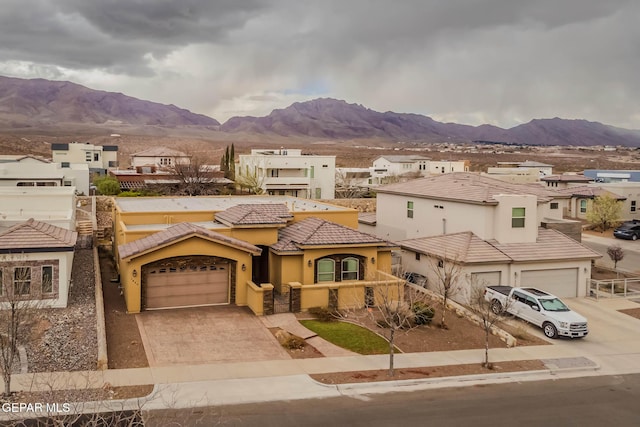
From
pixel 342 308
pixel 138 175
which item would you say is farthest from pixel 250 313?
pixel 138 175

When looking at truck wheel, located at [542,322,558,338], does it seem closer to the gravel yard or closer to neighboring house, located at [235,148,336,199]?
the gravel yard

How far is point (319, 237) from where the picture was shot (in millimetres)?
28859

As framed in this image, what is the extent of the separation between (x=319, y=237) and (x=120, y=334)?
33.7 feet

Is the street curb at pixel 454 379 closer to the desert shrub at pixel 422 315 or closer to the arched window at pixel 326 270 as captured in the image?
the desert shrub at pixel 422 315

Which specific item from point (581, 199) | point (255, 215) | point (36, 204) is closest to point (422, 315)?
point (255, 215)

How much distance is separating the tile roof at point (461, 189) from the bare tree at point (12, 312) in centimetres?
2238

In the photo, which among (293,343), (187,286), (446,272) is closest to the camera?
(293,343)

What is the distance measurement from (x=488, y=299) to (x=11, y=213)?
28.3 metres

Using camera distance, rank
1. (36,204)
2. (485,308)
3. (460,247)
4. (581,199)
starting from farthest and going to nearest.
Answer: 1. (581,199)
2. (36,204)
3. (460,247)
4. (485,308)

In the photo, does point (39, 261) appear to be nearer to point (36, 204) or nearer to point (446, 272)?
point (36, 204)

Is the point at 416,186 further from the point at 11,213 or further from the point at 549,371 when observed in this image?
the point at 11,213

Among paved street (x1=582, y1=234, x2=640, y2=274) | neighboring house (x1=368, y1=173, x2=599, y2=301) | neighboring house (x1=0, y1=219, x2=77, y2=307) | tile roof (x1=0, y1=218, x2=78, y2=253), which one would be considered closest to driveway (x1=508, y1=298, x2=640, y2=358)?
neighboring house (x1=368, y1=173, x2=599, y2=301)

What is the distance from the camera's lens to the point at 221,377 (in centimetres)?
1872

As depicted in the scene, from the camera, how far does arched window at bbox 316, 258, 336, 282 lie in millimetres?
28688
